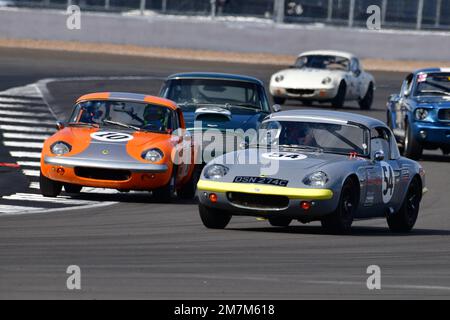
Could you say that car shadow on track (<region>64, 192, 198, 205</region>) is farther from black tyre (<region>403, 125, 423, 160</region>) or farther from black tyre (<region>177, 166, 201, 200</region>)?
black tyre (<region>403, 125, 423, 160</region>)

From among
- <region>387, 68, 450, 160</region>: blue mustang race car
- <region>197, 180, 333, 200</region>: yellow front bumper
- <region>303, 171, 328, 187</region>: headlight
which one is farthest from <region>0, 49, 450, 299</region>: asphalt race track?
<region>387, 68, 450, 160</region>: blue mustang race car

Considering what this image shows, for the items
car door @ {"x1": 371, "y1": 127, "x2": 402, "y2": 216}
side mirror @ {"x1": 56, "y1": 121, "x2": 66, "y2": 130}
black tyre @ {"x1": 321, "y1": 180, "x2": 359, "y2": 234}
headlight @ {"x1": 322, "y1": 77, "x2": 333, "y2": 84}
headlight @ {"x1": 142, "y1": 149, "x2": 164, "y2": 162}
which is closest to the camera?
black tyre @ {"x1": 321, "y1": 180, "x2": 359, "y2": 234}

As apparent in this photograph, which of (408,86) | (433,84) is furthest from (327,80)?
(433,84)

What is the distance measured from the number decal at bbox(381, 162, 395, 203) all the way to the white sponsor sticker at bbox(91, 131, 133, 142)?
328cm

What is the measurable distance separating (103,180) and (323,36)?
29.9 metres

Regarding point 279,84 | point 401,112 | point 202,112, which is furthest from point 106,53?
point 202,112

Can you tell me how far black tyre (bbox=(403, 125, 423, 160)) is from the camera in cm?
2080

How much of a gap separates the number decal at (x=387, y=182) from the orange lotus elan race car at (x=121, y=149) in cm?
281

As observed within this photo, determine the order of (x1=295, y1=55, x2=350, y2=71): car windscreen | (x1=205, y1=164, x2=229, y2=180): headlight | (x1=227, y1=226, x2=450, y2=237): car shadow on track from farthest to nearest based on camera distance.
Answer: (x1=295, y1=55, x2=350, y2=71): car windscreen → (x1=227, y1=226, x2=450, y2=237): car shadow on track → (x1=205, y1=164, x2=229, y2=180): headlight

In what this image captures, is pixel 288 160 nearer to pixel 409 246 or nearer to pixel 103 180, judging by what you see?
pixel 409 246

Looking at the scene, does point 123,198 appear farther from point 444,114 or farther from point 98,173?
point 444,114

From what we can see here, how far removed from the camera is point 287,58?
43344 mm

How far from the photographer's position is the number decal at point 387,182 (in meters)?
12.8

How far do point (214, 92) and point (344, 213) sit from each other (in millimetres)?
6516
